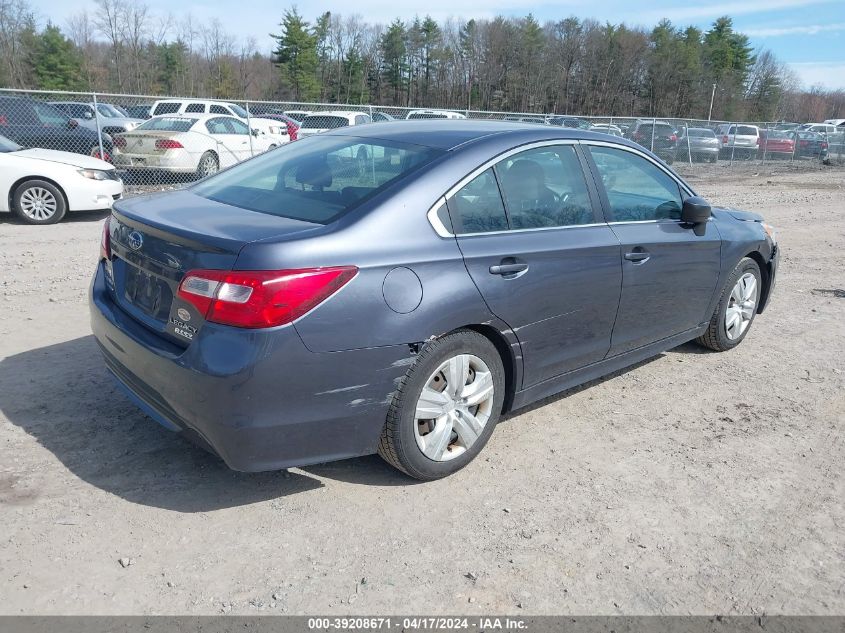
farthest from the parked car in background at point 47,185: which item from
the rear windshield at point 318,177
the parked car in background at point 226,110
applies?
the rear windshield at point 318,177

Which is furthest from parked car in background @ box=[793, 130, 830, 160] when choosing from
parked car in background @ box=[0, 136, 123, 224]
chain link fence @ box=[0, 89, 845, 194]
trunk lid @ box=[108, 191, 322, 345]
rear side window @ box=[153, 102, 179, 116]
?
trunk lid @ box=[108, 191, 322, 345]

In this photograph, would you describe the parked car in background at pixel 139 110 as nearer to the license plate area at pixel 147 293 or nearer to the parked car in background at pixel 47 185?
the parked car in background at pixel 47 185

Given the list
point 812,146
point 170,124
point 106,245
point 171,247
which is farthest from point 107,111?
point 812,146

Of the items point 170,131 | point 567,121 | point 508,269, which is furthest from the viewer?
point 567,121

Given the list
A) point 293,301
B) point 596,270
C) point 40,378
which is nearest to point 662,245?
point 596,270

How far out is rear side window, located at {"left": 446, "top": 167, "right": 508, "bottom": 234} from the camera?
3344mm

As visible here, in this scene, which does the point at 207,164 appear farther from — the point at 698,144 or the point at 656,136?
the point at 698,144

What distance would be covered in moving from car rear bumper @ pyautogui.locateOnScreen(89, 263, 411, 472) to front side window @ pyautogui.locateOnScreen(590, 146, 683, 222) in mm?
1888

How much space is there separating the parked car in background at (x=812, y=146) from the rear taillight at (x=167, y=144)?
2718 centimetres

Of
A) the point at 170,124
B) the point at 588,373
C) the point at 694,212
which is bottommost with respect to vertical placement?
the point at 588,373

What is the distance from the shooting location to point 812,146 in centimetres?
3083

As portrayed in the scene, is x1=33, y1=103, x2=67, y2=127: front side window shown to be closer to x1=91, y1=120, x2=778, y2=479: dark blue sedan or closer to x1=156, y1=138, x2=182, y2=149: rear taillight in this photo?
x1=156, y1=138, x2=182, y2=149: rear taillight

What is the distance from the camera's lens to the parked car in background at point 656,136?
2239cm

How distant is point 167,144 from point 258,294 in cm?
1204
